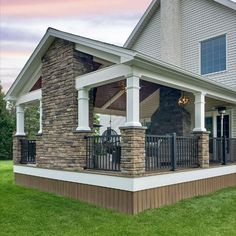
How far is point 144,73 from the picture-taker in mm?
7664

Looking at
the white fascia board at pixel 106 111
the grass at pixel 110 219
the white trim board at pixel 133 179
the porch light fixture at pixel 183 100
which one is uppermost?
the porch light fixture at pixel 183 100

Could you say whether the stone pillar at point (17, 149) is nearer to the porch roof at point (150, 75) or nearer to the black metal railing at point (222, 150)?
the porch roof at point (150, 75)

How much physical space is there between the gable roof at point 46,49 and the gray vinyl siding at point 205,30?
6.62 m

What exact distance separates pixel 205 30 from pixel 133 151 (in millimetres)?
8580

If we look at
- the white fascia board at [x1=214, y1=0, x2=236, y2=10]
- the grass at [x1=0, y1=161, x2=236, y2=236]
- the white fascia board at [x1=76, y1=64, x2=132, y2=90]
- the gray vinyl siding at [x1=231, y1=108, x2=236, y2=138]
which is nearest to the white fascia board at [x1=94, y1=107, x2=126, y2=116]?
the white fascia board at [x1=76, y1=64, x2=132, y2=90]

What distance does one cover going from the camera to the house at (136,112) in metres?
7.55

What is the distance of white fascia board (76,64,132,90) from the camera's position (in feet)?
25.1

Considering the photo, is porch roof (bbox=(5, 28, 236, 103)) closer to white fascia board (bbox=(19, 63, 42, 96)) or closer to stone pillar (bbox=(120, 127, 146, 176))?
white fascia board (bbox=(19, 63, 42, 96))

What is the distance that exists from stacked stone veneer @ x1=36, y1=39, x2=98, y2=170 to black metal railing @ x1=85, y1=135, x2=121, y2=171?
0.65 ft

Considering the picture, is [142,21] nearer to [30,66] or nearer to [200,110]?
[30,66]

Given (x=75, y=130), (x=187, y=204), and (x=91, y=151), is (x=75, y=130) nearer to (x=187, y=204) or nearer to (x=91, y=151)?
(x=91, y=151)

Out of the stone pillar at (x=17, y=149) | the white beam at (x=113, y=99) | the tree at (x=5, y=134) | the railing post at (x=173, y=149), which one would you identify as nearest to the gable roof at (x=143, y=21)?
the white beam at (x=113, y=99)

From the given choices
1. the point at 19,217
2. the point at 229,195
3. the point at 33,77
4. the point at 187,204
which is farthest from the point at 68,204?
the point at 33,77

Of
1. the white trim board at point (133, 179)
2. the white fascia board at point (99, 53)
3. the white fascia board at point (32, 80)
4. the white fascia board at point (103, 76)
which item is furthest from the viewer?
the white fascia board at point (32, 80)
